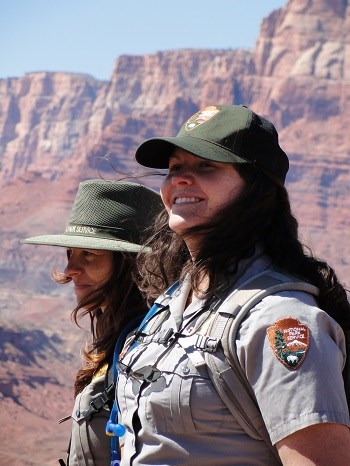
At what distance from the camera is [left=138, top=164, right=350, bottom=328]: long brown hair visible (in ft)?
6.81

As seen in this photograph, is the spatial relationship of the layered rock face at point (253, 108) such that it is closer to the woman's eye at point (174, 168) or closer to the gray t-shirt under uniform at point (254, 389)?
the woman's eye at point (174, 168)

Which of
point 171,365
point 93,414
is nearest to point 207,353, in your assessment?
point 171,365

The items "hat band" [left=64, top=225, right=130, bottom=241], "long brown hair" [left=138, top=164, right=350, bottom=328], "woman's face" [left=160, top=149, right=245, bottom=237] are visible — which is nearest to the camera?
"long brown hair" [left=138, top=164, right=350, bottom=328]

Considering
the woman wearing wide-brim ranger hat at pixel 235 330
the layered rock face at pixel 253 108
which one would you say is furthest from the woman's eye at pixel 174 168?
the layered rock face at pixel 253 108

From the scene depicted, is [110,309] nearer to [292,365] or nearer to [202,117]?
[202,117]

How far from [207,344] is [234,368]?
0.08 meters

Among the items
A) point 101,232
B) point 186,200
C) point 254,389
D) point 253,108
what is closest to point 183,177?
point 186,200

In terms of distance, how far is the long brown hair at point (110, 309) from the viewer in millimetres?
2859

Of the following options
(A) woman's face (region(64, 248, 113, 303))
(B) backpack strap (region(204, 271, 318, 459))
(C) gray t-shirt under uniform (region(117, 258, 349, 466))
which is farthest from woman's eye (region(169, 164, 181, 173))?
(A) woman's face (region(64, 248, 113, 303))

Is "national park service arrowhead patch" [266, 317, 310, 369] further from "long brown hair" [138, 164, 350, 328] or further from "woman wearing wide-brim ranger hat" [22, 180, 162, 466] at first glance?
"woman wearing wide-brim ranger hat" [22, 180, 162, 466]

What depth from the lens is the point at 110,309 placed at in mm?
2912

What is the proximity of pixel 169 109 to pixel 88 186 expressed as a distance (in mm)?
81093

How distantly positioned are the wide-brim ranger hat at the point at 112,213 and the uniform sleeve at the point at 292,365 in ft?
3.67

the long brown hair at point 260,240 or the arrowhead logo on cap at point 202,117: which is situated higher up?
the arrowhead logo on cap at point 202,117
